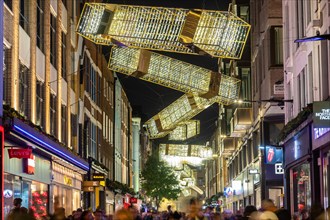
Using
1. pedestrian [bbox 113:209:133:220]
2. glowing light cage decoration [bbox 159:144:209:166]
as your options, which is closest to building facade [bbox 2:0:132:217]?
pedestrian [bbox 113:209:133:220]

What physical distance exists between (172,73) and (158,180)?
70562mm

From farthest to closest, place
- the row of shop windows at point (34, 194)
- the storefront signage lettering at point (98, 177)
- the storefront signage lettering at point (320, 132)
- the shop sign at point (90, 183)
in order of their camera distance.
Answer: the storefront signage lettering at point (98, 177)
the shop sign at point (90, 183)
the storefront signage lettering at point (320, 132)
the row of shop windows at point (34, 194)

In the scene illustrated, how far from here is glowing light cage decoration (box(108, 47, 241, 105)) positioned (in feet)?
140

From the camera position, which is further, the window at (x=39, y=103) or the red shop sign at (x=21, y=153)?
the window at (x=39, y=103)

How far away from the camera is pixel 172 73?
45531 mm

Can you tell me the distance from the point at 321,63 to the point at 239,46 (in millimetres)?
5747

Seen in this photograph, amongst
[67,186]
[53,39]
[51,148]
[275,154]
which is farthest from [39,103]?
[275,154]

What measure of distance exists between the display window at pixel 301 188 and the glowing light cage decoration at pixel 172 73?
901 cm

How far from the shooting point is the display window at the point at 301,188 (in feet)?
112

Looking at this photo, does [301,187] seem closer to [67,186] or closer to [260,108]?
[67,186]

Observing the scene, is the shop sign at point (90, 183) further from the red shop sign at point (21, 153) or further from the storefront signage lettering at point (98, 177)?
the red shop sign at point (21, 153)

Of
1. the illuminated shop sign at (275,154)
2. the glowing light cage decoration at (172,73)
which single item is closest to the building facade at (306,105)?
the illuminated shop sign at (275,154)

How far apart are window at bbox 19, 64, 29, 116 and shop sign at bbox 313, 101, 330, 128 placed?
37.8 feet

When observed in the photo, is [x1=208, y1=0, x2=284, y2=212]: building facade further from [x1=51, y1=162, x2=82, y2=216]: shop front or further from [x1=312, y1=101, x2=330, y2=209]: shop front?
[x1=51, y1=162, x2=82, y2=216]: shop front
